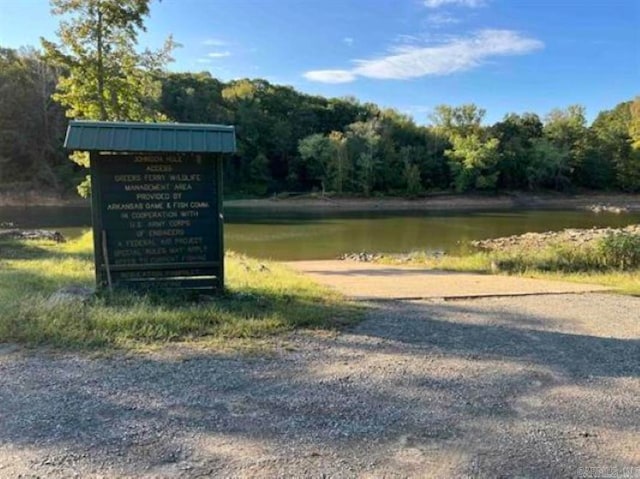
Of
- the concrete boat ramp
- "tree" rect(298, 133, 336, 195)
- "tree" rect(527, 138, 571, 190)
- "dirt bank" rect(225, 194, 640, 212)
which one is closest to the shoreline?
"dirt bank" rect(225, 194, 640, 212)

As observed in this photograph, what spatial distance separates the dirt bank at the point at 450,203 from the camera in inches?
1992

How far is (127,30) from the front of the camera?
15.6 metres

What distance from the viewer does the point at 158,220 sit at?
583 centimetres

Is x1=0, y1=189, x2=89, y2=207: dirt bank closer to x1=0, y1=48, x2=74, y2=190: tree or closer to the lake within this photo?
x1=0, y1=48, x2=74, y2=190: tree

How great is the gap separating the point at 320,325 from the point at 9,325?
2620 millimetres

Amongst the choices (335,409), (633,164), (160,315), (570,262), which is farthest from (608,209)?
(335,409)

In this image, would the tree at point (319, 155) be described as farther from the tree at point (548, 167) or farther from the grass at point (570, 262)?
the grass at point (570, 262)

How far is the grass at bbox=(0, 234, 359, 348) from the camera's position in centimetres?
438

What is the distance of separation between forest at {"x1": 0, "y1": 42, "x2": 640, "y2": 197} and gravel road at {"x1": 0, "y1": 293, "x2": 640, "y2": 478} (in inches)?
1909

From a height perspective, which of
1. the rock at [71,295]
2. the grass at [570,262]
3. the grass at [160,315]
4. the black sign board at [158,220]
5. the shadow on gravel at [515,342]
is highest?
the black sign board at [158,220]

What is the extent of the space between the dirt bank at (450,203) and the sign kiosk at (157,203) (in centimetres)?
4226

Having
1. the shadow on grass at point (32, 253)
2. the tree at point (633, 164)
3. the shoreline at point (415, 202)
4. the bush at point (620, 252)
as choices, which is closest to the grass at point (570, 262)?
the bush at point (620, 252)

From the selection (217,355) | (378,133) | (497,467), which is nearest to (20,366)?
(217,355)

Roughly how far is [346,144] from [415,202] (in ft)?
29.9
